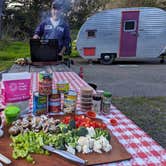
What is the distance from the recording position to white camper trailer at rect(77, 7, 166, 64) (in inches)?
300

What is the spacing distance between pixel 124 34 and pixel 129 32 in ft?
0.56

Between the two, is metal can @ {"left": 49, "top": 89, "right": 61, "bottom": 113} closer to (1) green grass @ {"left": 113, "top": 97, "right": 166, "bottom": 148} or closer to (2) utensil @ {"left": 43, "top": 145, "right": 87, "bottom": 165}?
(2) utensil @ {"left": 43, "top": 145, "right": 87, "bottom": 165}

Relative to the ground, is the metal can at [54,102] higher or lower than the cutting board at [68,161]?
higher

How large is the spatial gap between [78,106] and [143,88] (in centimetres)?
359

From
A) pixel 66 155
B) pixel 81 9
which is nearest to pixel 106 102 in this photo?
pixel 66 155

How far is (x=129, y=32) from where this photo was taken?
7742 millimetres

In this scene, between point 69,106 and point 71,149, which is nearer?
point 71,149

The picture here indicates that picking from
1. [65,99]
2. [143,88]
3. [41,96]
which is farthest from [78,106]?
[143,88]

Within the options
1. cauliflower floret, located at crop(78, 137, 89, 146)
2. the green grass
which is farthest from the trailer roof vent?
cauliflower floret, located at crop(78, 137, 89, 146)

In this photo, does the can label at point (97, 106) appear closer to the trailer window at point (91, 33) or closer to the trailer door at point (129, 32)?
the trailer window at point (91, 33)

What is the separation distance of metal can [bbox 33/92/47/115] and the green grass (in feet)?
5.12

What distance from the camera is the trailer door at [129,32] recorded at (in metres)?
7.66

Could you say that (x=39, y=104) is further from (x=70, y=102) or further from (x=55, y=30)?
(x=55, y=30)

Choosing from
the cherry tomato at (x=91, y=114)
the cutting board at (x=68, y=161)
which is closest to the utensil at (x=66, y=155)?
the cutting board at (x=68, y=161)
